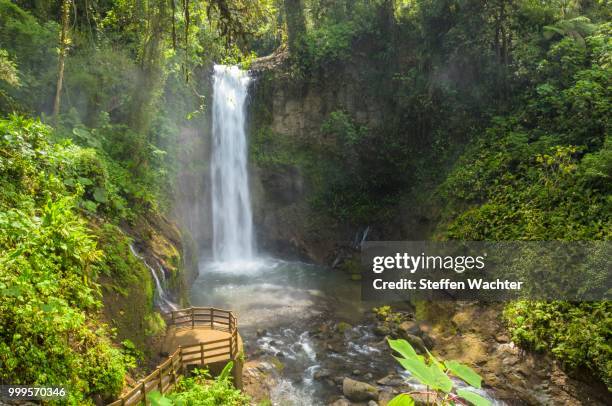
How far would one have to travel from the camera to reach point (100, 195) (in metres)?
10.9

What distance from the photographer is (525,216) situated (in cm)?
1350

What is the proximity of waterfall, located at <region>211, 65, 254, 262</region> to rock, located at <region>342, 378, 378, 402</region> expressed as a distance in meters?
13.6

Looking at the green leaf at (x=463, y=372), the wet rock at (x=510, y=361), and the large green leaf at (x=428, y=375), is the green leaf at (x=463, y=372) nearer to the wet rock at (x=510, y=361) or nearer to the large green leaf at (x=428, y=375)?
the large green leaf at (x=428, y=375)

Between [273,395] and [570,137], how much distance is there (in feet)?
43.9

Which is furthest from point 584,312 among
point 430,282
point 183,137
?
point 183,137

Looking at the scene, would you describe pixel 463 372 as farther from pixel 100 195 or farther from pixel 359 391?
pixel 100 195

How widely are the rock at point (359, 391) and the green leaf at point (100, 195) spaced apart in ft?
27.1

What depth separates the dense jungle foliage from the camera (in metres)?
6.92

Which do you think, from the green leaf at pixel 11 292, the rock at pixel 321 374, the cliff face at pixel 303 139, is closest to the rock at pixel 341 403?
the rock at pixel 321 374

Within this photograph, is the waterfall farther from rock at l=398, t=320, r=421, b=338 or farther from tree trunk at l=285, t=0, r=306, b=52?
rock at l=398, t=320, r=421, b=338

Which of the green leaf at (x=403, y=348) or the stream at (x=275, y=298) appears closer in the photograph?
the green leaf at (x=403, y=348)

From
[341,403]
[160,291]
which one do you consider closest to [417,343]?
[341,403]

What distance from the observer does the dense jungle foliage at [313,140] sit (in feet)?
22.7

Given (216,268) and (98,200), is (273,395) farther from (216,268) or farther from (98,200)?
(216,268)
